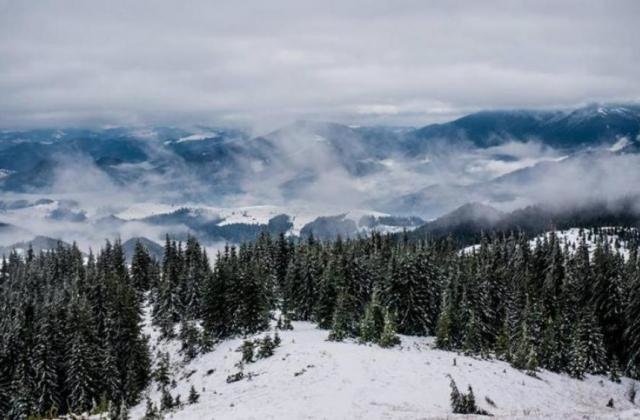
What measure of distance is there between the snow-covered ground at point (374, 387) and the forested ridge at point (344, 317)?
4452mm

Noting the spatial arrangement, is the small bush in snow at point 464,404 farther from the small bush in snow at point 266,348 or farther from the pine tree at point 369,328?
the small bush in snow at point 266,348

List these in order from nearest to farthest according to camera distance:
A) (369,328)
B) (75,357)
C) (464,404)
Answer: (464,404), (369,328), (75,357)

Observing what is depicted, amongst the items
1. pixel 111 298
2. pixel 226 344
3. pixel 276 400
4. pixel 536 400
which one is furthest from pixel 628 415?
pixel 111 298

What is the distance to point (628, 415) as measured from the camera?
32.3 metres

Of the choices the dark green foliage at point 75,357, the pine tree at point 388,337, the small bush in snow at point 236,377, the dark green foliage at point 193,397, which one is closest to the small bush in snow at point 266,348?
the small bush in snow at point 236,377

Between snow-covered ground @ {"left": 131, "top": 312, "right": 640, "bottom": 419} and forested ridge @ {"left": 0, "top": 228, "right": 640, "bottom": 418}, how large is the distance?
445 cm

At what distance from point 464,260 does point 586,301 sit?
20987mm

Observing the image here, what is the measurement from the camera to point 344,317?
74.4 metres

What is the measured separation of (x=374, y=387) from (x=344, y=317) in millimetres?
24722

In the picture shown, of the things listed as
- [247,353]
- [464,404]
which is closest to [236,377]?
[247,353]

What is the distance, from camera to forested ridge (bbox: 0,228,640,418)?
7250 cm

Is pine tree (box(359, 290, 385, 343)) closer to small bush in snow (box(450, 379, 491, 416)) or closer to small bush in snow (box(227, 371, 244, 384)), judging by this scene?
small bush in snow (box(227, 371, 244, 384))

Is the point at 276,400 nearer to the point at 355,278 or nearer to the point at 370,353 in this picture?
the point at 370,353

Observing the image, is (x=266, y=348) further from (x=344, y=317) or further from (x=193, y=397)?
(x=344, y=317)
